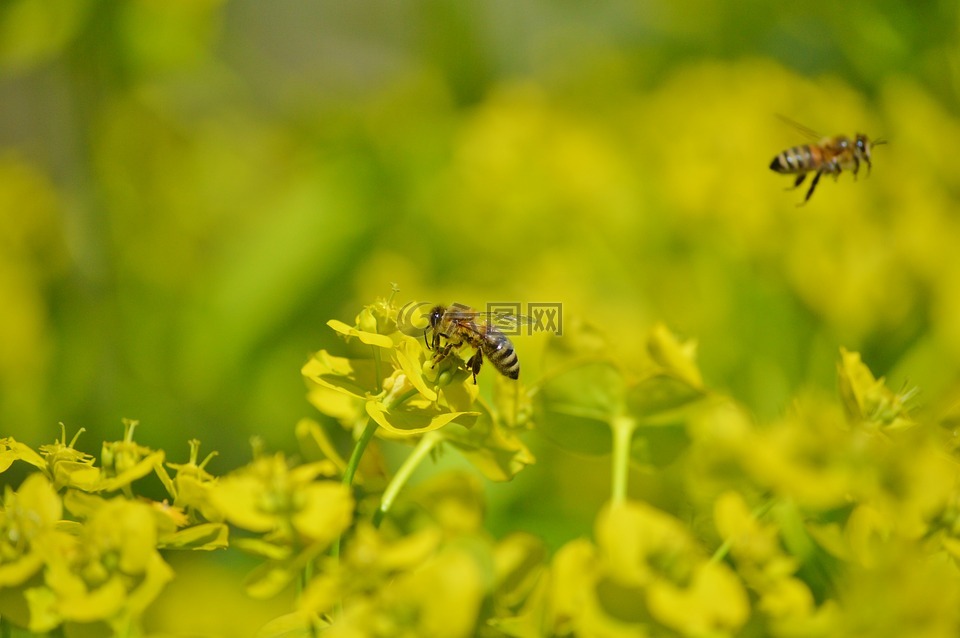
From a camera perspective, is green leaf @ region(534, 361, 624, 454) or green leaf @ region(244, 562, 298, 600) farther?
green leaf @ region(534, 361, 624, 454)

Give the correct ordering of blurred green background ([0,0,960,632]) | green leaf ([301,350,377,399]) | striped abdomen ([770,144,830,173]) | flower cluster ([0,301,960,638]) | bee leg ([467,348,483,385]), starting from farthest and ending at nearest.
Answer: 1. blurred green background ([0,0,960,632])
2. striped abdomen ([770,144,830,173])
3. bee leg ([467,348,483,385])
4. green leaf ([301,350,377,399])
5. flower cluster ([0,301,960,638])

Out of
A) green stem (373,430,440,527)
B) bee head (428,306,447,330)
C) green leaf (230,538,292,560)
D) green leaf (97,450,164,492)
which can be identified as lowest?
green leaf (230,538,292,560)

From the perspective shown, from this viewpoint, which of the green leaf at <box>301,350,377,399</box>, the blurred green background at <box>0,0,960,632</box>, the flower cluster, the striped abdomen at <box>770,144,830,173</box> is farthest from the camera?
the blurred green background at <box>0,0,960,632</box>

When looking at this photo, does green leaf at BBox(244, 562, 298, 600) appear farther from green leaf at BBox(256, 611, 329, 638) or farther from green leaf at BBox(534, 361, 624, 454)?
green leaf at BBox(534, 361, 624, 454)

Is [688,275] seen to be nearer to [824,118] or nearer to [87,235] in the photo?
[824,118]

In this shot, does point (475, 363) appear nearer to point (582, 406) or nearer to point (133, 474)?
point (582, 406)

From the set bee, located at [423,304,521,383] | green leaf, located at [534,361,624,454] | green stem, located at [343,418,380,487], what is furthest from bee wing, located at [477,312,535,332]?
green stem, located at [343,418,380,487]

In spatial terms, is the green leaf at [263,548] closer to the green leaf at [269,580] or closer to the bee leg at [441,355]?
the green leaf at [269,580]

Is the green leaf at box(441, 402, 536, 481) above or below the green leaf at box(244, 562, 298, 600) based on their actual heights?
above
